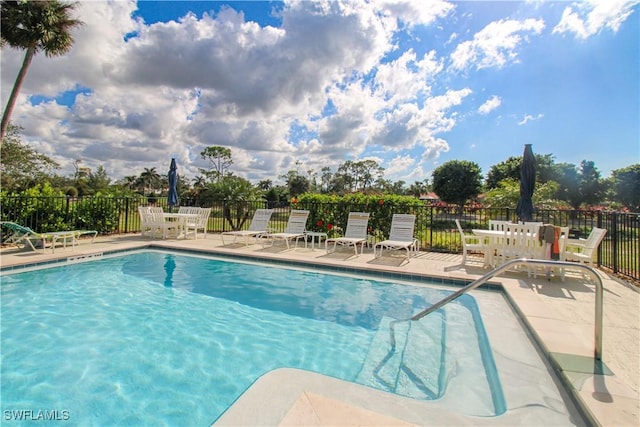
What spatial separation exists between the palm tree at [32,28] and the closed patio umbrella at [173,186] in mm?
5878

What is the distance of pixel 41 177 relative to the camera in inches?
1062

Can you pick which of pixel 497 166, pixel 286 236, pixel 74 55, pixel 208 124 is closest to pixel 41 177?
pixel 208 124

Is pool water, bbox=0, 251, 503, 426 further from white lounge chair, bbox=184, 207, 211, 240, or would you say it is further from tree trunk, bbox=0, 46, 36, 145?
tree trunk, bbox=0, 46, 36, 145

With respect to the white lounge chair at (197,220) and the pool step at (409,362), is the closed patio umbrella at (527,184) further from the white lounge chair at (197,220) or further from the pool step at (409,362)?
the white lounge chair at (197,220)

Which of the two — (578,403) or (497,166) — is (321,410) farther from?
(497,166)

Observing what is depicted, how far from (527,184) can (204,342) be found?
23.2 ft

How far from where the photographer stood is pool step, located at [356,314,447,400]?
272cm

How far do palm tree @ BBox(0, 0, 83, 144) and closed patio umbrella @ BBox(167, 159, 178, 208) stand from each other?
588 cm

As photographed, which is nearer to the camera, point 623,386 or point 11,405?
point 623,386

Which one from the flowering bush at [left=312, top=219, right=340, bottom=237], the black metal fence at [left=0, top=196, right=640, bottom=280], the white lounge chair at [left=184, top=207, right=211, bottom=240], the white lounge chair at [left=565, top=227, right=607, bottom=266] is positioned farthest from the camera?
the white lounge chair at [left=184, top=207, right=211, bottom=240]

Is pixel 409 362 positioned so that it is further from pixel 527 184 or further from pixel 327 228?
pixel 327 228

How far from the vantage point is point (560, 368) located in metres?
2.40

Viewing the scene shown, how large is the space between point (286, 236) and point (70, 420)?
6.21 meters

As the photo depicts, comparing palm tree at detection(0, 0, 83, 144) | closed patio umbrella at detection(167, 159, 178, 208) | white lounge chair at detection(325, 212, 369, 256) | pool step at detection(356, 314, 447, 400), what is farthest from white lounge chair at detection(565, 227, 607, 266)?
palm tree at detection(0, 0, 83, 144)
